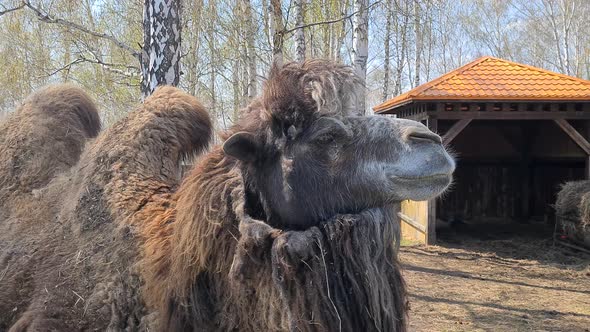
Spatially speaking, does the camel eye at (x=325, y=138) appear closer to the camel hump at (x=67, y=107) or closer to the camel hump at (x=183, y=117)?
the camel hump at (x=183, y=117)

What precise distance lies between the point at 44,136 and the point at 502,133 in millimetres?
13548

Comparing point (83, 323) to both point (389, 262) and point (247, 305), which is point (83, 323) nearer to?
point (247, 305)

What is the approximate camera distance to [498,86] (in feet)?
38.1

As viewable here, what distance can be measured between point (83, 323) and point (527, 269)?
9.18 meters

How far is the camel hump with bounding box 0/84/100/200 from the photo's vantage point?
3.73 m

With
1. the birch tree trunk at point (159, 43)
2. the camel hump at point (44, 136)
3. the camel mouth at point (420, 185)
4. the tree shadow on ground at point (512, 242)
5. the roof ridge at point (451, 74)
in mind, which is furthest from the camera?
the roof ridge at point (451, 74)

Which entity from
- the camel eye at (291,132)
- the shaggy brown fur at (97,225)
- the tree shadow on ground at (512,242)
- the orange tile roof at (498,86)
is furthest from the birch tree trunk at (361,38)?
the camel eye at (291,132)

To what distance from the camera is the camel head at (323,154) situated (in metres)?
2.20

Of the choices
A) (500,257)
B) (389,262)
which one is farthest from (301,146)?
(500,257)

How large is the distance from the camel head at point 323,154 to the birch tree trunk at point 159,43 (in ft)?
8.50

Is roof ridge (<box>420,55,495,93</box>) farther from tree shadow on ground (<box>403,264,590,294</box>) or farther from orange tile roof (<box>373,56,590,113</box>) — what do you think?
tree shadow on ground (<box>403,264,590,294</box>)

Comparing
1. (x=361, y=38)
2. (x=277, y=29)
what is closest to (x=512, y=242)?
(x=361, y=38)

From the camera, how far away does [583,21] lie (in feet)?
124

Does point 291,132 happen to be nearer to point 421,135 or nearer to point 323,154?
point 323,154
